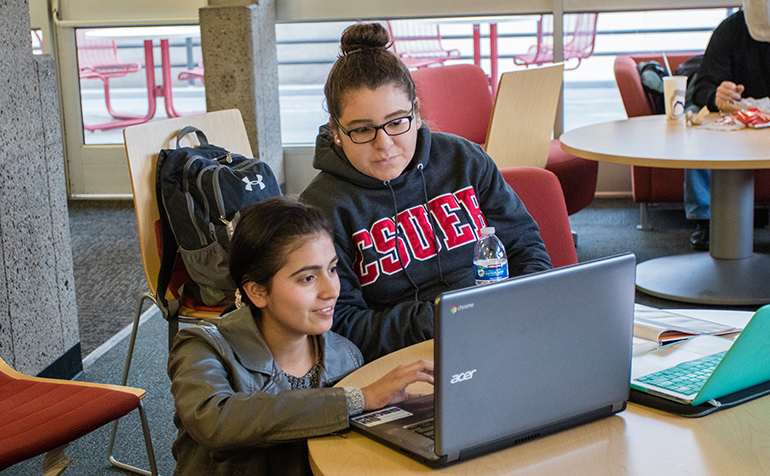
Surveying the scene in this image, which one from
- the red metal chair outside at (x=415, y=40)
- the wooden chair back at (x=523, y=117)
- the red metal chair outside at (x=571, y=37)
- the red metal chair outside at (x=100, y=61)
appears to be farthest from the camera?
the red metal chair outside at (x=100, y=61)

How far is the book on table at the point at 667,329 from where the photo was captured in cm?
122

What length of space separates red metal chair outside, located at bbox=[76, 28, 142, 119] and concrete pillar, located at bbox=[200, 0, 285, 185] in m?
0.99

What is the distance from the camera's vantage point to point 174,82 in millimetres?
5277

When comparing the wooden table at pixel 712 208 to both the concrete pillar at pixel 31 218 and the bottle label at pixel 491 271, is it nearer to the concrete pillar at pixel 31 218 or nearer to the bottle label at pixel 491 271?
the bottle label at pixel 491 271

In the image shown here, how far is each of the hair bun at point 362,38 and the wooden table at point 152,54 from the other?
3624 mm

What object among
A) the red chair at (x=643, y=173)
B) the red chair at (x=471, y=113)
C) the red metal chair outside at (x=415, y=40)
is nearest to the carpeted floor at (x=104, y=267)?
the red chair at (x=471, y=113)

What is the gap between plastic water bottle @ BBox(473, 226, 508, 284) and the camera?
1.50 meters

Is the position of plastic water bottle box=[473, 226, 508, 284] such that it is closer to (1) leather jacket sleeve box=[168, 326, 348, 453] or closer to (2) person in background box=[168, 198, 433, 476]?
(2) person in background box=[168, 198, 433, 476]

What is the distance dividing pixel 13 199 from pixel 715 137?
247cm

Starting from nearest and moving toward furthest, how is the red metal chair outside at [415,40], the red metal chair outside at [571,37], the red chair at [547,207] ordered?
the red chair at [547,207]
the red metal chair outside at [571,37]
the red metal chair outside at [415,40]

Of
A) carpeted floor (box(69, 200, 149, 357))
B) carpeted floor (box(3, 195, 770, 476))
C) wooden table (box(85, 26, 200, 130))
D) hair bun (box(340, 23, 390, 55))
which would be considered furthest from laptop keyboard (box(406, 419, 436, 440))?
wooden table (box(85, 26, 200, 130))

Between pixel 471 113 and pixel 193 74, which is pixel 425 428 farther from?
pixel 193 74

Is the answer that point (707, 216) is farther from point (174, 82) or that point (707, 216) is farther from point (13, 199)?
point (174, 82)

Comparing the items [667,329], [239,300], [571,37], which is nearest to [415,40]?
[571,37]
